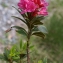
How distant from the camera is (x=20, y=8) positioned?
1.28 m

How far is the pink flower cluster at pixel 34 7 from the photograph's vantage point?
4.01 ft

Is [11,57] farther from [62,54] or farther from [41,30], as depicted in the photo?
[62,54]

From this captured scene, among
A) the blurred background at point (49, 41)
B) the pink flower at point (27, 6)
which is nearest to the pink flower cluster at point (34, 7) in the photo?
the pink flower at point (27, 6)

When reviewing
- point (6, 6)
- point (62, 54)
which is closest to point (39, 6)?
point (62, 54)

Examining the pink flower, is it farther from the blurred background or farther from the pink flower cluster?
the blurred background

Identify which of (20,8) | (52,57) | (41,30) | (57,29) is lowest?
(52,57)

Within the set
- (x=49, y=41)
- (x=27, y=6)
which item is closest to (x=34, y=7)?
(x=27, y=6)

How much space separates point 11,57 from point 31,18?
0.78 feet

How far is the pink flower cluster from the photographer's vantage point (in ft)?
4.01

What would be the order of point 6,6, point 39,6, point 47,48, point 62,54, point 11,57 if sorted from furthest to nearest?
point 6,6 < point 47,48 < point 62,54 < point 11,57 < point 39,6

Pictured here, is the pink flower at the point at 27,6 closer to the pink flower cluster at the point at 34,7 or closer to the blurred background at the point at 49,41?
the pink flower cluster at the point at 34,7

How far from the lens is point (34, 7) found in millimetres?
1216

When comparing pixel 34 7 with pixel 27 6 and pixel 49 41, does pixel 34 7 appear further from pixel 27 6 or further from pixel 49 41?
pixel 49 41

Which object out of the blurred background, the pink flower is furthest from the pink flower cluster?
the blurred background
